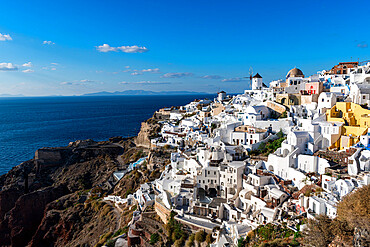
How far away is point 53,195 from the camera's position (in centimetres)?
4575

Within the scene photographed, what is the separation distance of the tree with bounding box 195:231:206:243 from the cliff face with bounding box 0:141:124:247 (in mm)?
15456

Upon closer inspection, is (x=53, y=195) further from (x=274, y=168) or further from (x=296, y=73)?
(x=296, y=73)

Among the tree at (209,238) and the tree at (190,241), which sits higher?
the tree at (209,238)

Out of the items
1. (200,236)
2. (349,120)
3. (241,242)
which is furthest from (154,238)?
(349,120)

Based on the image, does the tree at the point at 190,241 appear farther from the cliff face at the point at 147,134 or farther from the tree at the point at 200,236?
the cliff face at the point at 147,134

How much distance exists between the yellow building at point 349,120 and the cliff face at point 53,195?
95.9 ft

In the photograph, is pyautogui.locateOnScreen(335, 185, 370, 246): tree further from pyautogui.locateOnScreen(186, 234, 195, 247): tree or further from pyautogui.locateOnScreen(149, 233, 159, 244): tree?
pyautogui.locateOnScreen(149, 233, 159, 244): tree

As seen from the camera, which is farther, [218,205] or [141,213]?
[141,213]

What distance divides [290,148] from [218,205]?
9236 mm

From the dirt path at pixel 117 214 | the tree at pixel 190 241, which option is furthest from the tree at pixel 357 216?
the dirt path at pixel 117 214

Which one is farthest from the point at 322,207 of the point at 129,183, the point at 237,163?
the point at 129,183

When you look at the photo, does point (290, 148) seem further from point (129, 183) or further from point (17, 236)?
point (17, 236)

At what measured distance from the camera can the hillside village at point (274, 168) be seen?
834 inches

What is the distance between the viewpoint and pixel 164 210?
27391mm
